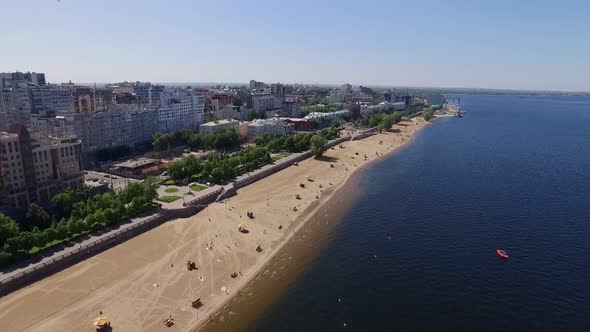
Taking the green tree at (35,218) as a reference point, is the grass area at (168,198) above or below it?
below

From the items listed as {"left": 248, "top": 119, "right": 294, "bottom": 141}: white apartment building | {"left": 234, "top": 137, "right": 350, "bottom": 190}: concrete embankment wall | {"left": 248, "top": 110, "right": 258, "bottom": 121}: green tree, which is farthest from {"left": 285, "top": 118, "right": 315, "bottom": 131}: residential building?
{"left": 234, "top": 137, "right": 350, "bottom": 190}: concrete embankment wall

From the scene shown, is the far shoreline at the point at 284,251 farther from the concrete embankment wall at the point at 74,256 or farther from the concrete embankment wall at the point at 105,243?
the concrete embankment wall at the point at 74,256

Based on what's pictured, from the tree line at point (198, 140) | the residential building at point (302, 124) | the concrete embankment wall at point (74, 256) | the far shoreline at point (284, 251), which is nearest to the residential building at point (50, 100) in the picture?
the tree line at point (198, 140)

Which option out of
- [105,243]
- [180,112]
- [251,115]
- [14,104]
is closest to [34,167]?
[105,243]

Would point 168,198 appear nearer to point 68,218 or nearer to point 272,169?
point 68,218

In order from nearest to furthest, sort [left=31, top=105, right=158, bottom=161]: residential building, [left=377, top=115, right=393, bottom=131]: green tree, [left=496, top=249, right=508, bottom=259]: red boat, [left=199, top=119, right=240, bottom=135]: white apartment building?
[left=496, top=249, right=508, bottom=259]: red boat → [left=31, top=105, right=158, bottom=161]: residential building → [left=199, top=119, right=240, bottom=135]: white apartment building → [left=377, top=115, right=393, bottom=131]: green tree

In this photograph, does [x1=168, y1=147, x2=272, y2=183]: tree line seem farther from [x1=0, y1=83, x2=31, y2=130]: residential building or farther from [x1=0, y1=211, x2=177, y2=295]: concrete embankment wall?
[x1=0, y1=83, x2=31, y2=130]: residential building

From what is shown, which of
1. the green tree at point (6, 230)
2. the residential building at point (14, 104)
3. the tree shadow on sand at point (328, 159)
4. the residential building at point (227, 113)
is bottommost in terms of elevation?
the tree shadow on sand at point (328, 159)
